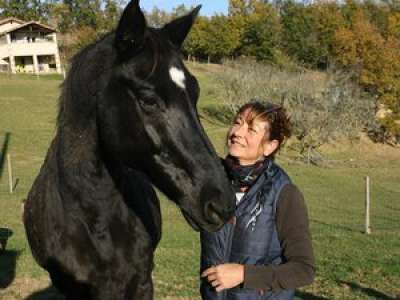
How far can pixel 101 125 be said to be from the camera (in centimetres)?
251

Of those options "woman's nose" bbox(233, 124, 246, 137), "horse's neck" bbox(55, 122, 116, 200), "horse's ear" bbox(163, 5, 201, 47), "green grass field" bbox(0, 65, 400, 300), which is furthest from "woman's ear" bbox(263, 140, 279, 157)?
"green grass field" bbox(0, 65, 400, 300)

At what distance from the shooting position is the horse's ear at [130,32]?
222 centimetres

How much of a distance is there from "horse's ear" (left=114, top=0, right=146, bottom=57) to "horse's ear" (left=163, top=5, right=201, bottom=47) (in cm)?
38

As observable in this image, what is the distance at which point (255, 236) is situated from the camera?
2389mm

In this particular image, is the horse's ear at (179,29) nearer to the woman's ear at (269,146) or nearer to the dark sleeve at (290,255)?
the woman's ear at (269,146)

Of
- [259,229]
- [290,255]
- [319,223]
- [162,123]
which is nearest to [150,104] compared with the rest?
[162,123]

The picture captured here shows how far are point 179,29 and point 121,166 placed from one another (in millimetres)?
853

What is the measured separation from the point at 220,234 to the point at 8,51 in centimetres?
5572

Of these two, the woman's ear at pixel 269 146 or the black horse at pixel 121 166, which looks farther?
the woman's ear at pixel 269 146

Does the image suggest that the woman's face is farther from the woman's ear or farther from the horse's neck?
the horse's neck

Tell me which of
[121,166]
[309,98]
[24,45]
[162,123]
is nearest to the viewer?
[162,123]

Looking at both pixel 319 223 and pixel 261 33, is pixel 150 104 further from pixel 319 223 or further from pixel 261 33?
pixel 261 33

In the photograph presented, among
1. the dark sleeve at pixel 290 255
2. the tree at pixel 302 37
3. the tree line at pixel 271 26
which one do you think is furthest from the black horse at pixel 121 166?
the tree at pixel 302 37

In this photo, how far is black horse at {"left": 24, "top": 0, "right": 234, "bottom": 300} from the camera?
223 cm
